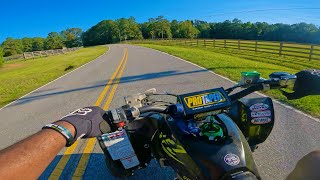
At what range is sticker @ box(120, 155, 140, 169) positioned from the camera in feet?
8.70

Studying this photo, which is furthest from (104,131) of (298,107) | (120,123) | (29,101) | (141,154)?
(29,101)

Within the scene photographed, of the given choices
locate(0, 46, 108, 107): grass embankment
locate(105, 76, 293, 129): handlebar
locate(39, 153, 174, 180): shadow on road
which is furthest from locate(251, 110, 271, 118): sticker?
locate(0, 46, 108, 107): grass embankment

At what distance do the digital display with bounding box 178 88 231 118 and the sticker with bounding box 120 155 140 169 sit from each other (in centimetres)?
110

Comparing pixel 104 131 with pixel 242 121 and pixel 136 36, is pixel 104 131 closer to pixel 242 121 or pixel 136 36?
pixel 242 121

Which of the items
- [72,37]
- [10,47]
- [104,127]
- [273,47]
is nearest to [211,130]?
[104,127]

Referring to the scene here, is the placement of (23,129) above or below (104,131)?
below

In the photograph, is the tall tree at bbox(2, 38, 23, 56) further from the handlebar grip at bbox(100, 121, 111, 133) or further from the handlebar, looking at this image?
the handlebar grip at bbox(100, 121, 111, 133)

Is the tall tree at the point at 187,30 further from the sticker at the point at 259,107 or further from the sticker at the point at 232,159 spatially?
the sticker at the point at 232,159

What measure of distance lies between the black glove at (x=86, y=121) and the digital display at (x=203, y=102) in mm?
532

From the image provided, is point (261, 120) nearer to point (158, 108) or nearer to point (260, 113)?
point (260, 113)

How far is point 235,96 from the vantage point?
2104 mm

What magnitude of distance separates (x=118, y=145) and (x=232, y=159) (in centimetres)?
128

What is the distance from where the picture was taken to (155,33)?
13288 centimetres

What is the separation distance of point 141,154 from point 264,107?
133cm
